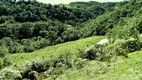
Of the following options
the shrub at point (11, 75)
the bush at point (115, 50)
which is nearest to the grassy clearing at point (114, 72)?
the bush at point (115, 50)

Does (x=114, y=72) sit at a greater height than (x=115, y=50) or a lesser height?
greater

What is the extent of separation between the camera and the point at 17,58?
12575 cm

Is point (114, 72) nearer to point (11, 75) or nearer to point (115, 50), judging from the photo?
point (115, 50)

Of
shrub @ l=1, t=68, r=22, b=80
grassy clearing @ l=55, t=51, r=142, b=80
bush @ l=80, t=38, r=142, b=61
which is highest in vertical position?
grassy clearing @ l=55, t=51, r=142, b=80

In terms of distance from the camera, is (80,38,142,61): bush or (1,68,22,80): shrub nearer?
(80,38,142,61): bush

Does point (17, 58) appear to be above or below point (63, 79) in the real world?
below

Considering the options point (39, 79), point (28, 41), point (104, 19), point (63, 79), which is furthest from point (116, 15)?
point (63, 79)

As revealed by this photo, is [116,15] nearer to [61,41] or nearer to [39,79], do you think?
[61,41]

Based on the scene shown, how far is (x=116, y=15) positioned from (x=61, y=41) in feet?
116

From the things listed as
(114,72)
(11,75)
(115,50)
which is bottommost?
(11,75)

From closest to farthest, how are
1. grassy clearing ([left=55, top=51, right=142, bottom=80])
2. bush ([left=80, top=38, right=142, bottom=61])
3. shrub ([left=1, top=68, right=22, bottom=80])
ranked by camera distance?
1. grassy clearing ([left=55, top=51, right=142, bottom=80])
2. bush ([left=80, top=38, right=142, bottom=61])
3. shrub ([left=1, top=68, right=22, bottom=80])

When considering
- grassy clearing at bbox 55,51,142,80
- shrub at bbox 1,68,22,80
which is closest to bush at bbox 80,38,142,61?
grassy clearing at bbox 55,51,142,80

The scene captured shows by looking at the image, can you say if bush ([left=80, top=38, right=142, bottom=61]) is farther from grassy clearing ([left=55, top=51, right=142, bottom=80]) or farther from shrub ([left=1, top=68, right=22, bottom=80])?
shrub ([left=1, top=68, right=22, bottom=80])

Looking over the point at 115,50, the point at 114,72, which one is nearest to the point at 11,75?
the point at 115,50
